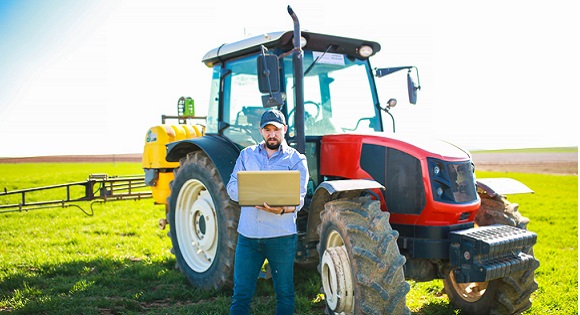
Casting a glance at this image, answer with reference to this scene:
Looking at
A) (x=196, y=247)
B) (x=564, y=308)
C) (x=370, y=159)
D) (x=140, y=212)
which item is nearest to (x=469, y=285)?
(x=564, y=308)

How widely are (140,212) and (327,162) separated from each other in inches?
327

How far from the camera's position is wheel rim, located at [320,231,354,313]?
3716mm

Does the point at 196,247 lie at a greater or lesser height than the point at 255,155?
lesser

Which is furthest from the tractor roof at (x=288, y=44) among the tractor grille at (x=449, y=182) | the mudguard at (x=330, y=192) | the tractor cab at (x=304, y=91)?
the tractor grille at (x=449, y=182)

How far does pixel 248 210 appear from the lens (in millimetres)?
3557

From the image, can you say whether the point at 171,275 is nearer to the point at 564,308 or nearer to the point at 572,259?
the point at 564,308

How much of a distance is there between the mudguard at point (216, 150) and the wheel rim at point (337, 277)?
135 centimetres

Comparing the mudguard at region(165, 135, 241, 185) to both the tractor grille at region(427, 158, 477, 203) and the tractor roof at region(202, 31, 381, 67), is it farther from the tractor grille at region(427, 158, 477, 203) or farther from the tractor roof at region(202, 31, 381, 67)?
the tractor grille at region(427, 158, 477, 203)

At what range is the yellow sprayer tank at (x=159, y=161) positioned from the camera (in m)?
6.47

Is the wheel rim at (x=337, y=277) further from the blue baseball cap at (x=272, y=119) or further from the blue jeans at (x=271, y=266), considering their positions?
the blue baseball cap at (x=272, y=119)

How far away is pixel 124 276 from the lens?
5.71m

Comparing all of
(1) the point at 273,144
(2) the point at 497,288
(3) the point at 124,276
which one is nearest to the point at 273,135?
(1) the point at 273,144

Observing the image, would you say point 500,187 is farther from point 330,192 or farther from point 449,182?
point 330,192

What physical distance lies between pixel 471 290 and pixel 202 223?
283 centimetres
